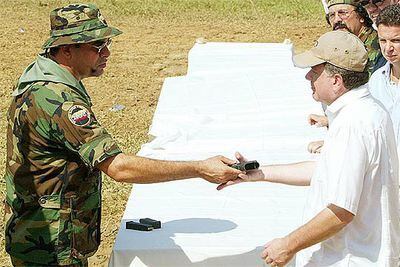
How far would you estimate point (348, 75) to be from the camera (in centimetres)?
260

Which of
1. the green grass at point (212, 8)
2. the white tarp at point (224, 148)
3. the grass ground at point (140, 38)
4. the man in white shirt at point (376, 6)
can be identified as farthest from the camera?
the green grass at point (212, 8)

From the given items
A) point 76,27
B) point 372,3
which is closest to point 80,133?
point 76,27

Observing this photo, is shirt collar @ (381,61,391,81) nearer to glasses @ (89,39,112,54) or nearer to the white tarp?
the white tarp

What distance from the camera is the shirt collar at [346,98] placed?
8.48ft

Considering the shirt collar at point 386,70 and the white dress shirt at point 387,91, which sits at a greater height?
the shirt collar at point 386,70

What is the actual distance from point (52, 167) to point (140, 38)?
8.67 metres

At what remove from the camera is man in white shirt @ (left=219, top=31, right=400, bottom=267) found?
99.5 inches

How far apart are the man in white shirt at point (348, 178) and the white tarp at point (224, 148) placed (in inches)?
25.4

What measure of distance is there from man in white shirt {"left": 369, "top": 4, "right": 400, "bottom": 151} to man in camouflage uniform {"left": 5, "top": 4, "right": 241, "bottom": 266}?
89 cm

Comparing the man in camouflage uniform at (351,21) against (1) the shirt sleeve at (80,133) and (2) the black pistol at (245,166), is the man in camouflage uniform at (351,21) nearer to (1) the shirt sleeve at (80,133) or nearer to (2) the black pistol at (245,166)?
(2) the black pistol at (245,166)

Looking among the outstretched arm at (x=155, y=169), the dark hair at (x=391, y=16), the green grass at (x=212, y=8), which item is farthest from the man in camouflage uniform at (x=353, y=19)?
the green grass at (x=212, y=8)

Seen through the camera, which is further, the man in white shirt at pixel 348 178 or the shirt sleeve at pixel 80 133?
the shirt sleeve at pixel 80 133

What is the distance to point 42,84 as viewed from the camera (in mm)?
2910

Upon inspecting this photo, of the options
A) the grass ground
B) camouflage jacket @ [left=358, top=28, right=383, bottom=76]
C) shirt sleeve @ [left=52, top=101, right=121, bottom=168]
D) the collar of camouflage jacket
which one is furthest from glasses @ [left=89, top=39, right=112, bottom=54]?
the grass ground
